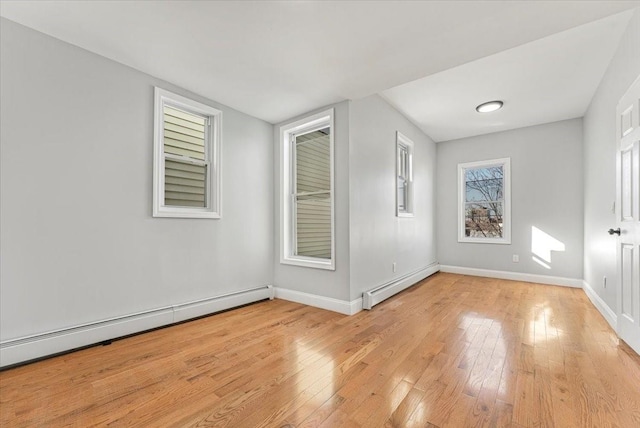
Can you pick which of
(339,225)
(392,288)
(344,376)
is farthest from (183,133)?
(392,288)

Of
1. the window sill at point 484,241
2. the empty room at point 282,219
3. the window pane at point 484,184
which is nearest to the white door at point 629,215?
the empty room at point 282,219

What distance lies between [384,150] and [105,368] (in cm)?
367

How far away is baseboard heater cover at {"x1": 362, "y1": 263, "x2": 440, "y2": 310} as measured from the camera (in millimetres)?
3355

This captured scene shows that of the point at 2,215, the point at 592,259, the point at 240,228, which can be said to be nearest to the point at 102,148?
the point at 2,215

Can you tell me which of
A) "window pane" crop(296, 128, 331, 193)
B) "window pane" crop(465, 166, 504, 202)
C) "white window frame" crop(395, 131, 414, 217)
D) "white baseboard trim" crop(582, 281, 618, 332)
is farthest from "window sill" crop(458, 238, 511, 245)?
"window pane" crop(296, 128, 331, 193)

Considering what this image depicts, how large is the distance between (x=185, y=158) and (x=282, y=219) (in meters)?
1.42

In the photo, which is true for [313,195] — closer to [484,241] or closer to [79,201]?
[79,201]

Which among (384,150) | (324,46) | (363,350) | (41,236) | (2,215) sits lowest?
(363,350)

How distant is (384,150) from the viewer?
13.0 ft

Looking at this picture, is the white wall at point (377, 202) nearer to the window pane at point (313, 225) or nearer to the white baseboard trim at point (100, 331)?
the window pane at point (313, 225)

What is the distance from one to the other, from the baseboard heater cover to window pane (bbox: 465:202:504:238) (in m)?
1.15

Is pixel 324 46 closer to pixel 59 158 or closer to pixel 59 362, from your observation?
pixel 59 158

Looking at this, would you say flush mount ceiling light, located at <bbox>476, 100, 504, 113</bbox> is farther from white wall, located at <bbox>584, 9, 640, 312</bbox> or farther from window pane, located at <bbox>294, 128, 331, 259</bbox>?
window pane, located at <bbox>294, 128, 331, 259</bbox>

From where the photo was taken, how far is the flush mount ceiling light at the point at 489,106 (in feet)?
12.8
